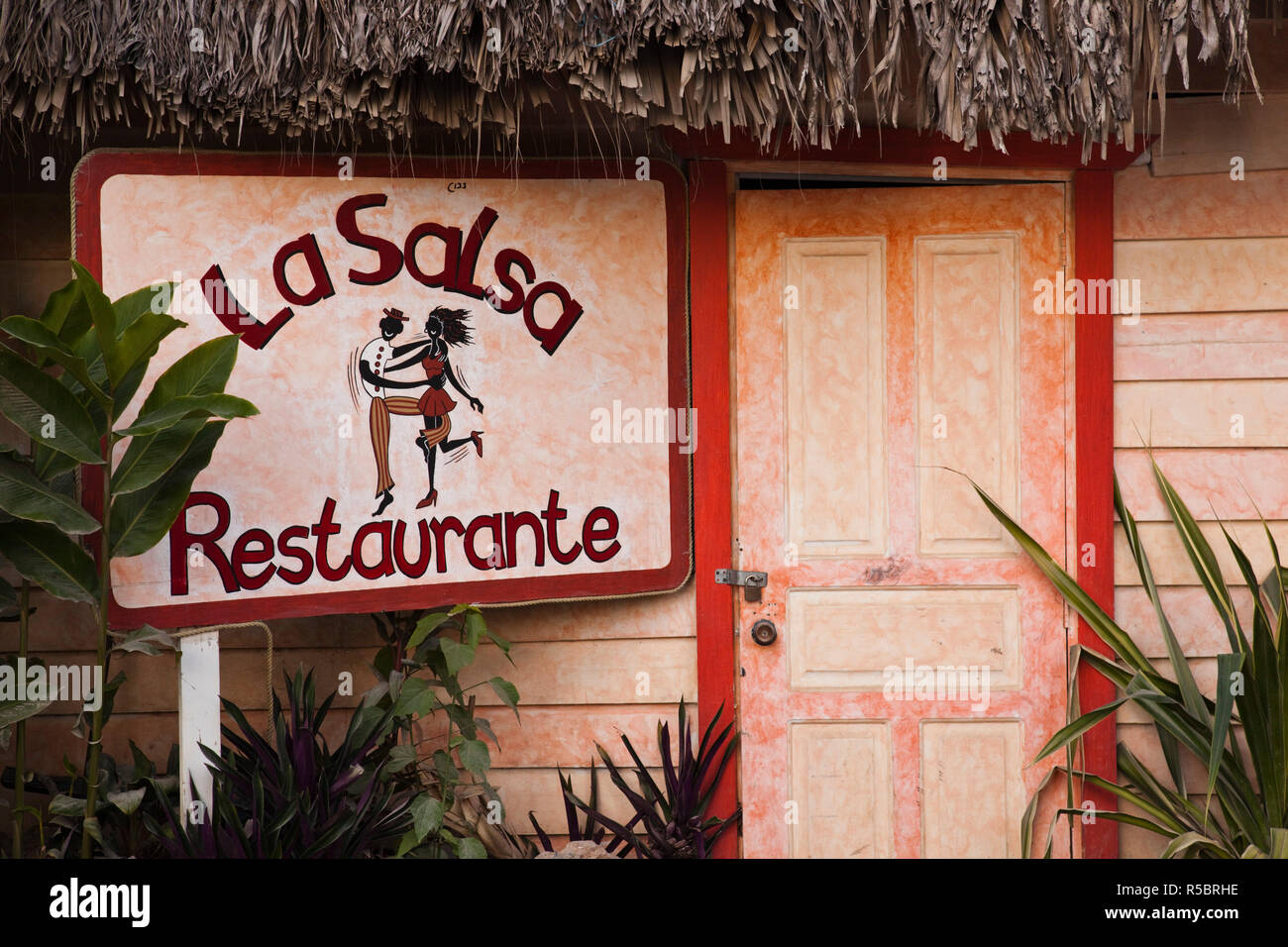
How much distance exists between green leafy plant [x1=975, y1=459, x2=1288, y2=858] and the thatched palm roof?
4.02 feet

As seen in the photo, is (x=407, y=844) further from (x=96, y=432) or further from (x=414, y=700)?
(x=96, y=432)

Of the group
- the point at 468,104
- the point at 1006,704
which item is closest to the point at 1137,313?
the point at 1006,704

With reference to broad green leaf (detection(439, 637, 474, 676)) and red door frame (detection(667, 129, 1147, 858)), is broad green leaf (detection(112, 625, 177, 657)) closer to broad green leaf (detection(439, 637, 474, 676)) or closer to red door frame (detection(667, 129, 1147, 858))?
broad green leaf (detection(439, 637, 474, 676))

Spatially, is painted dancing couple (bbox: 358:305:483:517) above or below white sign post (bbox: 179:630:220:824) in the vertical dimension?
above

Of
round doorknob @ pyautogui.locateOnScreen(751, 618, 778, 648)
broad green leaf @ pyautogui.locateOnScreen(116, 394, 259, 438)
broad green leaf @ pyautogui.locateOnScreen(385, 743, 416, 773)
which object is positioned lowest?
broad green leaf @ pyautogui.locateOnScreen(385, 743, 416, 773)

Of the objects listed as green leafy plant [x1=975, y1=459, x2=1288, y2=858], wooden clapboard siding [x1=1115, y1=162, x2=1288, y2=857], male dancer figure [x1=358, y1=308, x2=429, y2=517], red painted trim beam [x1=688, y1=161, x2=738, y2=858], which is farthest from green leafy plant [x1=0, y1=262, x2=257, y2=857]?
wooden clapboard siding [x1=1115, y1=162, x2=1288, y2=857]

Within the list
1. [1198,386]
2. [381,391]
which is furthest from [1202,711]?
[381,391]

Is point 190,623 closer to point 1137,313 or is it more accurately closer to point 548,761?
point 548,761

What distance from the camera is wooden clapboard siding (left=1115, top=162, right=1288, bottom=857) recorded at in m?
3.27

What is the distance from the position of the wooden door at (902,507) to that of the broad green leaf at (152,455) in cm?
170

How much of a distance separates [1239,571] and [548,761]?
235 cm

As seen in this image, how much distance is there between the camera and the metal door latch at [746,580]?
332cm

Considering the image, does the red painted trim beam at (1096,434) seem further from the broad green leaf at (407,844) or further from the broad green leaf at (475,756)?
the broad green leaf at (407,844)

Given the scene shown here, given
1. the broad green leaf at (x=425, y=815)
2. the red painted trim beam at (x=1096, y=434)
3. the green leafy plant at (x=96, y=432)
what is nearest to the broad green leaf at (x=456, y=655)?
the broad green leaf at (x=425, y=815)
